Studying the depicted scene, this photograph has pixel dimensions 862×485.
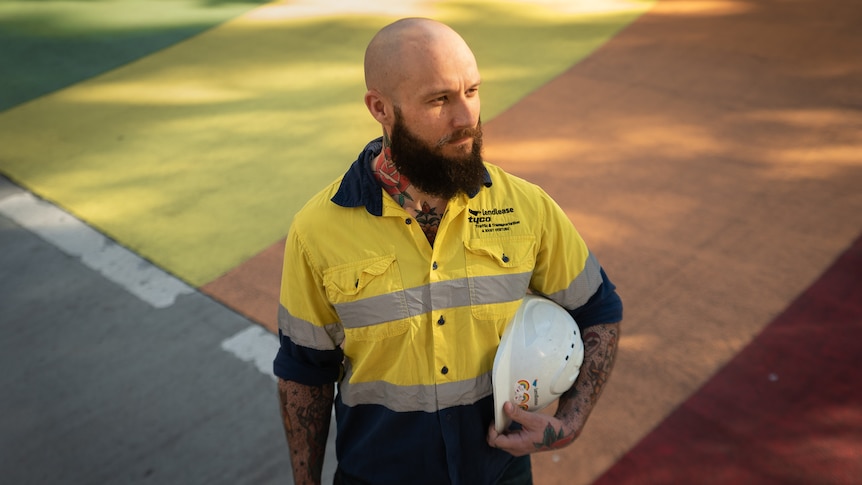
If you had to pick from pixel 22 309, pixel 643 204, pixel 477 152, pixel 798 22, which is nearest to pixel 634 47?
pixel 798 22

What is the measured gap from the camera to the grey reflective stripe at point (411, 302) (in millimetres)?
2482

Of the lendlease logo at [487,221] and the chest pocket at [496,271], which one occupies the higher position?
the lendlease logo at [487,221]

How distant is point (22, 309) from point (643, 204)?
4199 mm

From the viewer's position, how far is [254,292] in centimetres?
559

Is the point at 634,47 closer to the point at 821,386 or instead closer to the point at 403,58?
the point at 821,386

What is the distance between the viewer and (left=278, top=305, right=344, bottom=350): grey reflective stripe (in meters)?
2.53

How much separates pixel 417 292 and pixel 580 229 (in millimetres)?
3532

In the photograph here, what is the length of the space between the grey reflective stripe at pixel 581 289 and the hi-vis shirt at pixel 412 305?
6 cm

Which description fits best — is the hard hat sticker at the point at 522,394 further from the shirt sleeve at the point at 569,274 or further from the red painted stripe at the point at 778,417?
the red painted stripe at the point at 778,417

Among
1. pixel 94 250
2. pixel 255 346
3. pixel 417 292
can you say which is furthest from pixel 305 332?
pixel 94 250

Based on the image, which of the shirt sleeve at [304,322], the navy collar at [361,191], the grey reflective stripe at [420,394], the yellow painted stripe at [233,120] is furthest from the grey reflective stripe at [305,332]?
the yellow painted stripe at [233,120]

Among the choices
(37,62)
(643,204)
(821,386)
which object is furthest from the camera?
(37,62)

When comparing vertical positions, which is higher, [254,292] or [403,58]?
[403,58]

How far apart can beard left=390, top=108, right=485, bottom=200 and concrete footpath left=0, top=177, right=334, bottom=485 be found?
7.85ft
